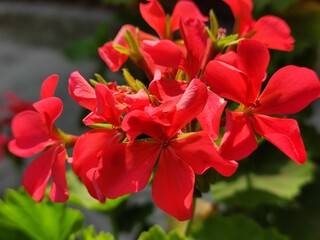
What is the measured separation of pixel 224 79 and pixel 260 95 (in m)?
0.05

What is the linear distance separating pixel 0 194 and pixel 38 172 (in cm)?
145

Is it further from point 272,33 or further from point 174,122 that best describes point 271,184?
point 174,122

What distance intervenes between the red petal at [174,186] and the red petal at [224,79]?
80 millimetres

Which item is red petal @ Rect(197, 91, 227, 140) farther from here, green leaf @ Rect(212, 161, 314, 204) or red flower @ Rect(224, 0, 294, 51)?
green leaf @ Rect(212, 161, 314, 204)

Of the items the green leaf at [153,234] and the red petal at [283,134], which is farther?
the green leaf at [153,234]

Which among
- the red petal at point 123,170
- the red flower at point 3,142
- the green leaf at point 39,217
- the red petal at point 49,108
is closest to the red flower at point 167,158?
the red petal at point 123,170

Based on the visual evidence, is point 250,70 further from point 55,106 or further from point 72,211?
point 72,211

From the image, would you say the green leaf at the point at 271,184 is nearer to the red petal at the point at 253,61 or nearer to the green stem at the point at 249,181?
the green stem at the point at 249,181

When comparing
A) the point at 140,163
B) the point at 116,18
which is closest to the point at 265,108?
the point at 140,163

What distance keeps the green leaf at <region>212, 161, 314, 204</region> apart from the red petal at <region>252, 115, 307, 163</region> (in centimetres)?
55

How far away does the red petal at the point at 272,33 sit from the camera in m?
0.76

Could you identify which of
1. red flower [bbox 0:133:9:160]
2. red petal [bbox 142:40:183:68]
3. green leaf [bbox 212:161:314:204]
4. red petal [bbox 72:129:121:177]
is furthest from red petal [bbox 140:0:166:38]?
red flower [bbox 0:133:9:160]

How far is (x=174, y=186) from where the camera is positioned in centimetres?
59

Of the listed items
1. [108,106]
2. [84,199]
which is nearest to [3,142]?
[84,199]
